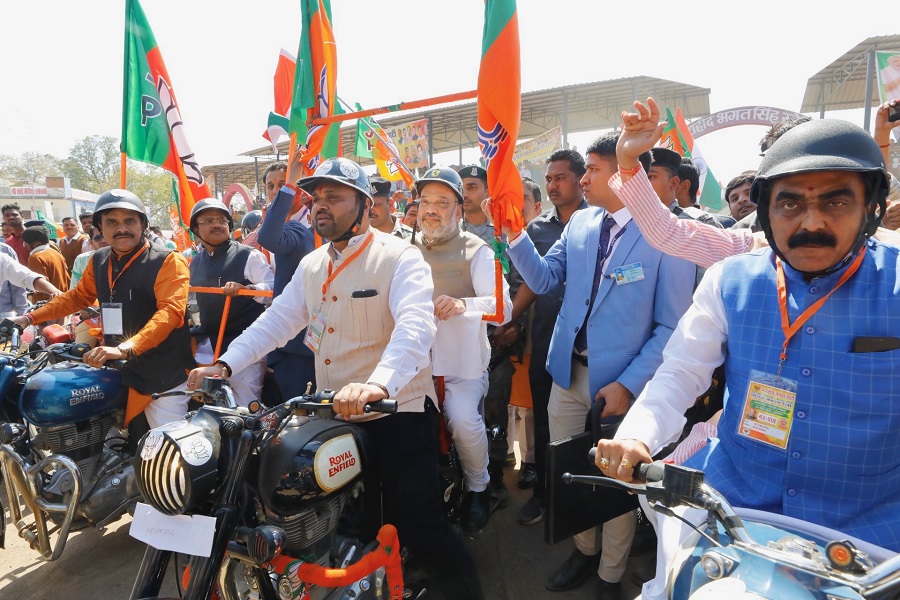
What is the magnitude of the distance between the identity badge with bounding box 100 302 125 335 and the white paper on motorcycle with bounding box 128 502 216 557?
207 cm

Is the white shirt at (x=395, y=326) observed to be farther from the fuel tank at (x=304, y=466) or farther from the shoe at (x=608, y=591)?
the shoe at (x=608, y=591)

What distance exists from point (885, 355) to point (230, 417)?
6.55 ft

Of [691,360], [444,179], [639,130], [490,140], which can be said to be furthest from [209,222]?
[691,360]

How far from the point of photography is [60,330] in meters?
3.98

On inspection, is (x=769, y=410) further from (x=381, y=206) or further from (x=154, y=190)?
(x=154, y=190)

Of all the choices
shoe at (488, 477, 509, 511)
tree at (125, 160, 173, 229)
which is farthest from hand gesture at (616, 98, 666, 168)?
tree at (125, 160, 173, 229)

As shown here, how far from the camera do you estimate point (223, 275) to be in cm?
421

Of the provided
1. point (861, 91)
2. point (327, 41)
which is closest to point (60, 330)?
point (327, 41)

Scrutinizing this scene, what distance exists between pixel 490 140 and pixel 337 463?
190cm

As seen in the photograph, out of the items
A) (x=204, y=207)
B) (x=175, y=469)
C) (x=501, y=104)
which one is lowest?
(x=175, y=469)

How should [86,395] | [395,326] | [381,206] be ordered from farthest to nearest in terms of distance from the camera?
[381,206]
[86,395]
[395,326]

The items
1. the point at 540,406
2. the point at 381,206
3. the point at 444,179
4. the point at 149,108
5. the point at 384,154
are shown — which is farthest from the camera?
the point at 384,154

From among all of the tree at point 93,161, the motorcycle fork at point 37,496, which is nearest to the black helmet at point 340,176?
the motorcycle fork at point 37,496

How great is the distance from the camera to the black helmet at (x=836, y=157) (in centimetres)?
141
